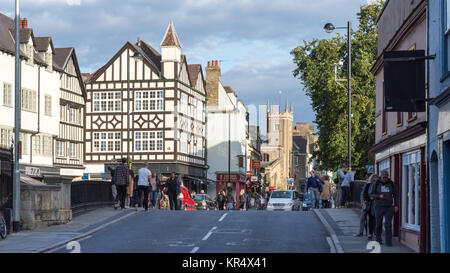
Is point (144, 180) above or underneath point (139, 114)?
underneath

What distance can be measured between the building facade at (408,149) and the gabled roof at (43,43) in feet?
100

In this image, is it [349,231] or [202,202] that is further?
[202,202]

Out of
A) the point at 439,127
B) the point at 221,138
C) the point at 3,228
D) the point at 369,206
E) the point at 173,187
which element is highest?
the point at 221,138

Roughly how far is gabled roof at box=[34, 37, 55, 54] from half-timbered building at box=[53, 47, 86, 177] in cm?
234

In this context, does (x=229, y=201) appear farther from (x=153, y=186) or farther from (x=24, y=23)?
(x=153, y=186)

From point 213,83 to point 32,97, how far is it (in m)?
32.7

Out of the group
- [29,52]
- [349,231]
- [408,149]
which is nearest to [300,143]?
[29,52]

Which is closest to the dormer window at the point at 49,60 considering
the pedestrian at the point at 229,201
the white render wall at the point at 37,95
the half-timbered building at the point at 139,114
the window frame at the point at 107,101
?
the white render wall at the point at 37,95

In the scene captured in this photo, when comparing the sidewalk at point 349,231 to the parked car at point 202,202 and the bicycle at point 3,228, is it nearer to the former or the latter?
the bicycle at point 3,228

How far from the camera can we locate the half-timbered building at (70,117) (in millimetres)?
52656

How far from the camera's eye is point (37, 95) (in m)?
47.7

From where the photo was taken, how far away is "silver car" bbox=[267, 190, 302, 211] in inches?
1559

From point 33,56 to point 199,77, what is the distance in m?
23.6
